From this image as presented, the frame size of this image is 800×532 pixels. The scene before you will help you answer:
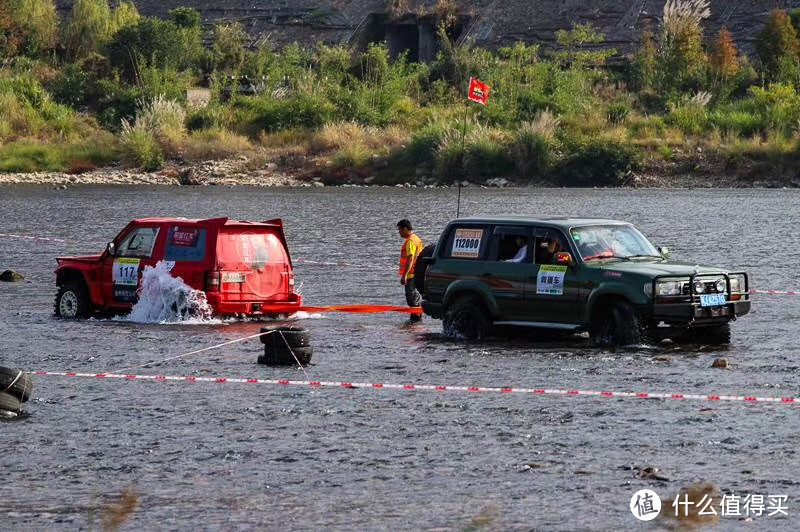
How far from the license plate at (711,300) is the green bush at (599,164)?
59.2 metres

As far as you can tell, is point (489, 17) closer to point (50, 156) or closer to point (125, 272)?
point (50, 156)

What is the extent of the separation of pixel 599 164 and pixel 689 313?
Answer: 60.4m

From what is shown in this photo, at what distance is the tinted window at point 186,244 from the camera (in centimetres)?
2345

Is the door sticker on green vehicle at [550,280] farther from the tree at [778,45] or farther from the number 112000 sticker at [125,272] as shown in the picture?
the tree at [778,45]

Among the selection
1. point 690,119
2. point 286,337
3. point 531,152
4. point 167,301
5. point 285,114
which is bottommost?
point 167,301

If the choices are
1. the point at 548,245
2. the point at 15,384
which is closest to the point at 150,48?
the point at 548,245

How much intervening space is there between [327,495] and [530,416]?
3941mm

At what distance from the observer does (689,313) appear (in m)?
20.0

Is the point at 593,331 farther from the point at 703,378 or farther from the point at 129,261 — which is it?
the point at 129,261

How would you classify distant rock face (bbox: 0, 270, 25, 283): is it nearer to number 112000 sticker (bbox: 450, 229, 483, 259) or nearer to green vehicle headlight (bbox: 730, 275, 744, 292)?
number 112000 sticker (bbox: 450, 229, 483, 259)

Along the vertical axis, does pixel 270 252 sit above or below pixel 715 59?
below

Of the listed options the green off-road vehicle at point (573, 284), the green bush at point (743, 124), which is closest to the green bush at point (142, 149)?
the green bush at point (743, 124)

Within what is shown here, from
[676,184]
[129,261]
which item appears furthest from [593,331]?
[676,184]

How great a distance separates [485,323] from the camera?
21.7m
